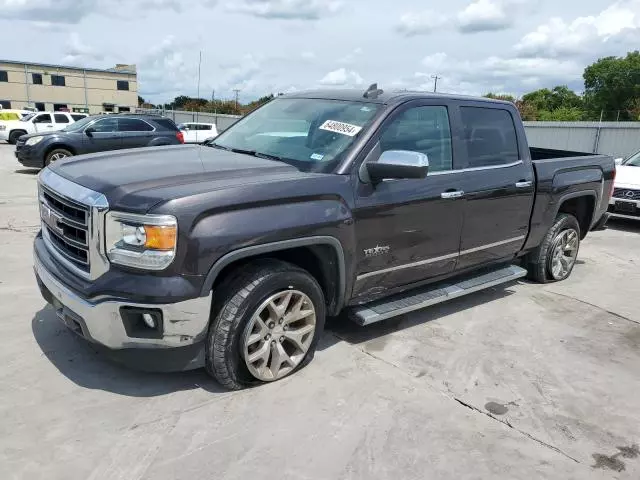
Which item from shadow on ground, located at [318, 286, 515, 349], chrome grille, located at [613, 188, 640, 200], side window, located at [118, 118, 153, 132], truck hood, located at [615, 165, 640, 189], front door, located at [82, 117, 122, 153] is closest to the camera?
shadow on ground, located at [318, 286, 515, 349]

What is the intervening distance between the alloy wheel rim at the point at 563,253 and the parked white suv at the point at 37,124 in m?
22.7

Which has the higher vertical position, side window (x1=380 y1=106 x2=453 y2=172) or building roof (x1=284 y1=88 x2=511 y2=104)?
building roof (x1=284 y1=88 x2=511 y2=104)

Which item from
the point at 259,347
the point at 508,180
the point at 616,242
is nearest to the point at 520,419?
the point at 259,347

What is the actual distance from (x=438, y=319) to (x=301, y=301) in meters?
Answer: 1.81

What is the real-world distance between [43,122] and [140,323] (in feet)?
81.7

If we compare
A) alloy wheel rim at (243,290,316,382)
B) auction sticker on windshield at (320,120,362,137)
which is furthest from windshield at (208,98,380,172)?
alloy wheel rim at (243,290,316,382)

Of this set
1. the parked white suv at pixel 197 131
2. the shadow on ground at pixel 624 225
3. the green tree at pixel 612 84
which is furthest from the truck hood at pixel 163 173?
the green tree at pixel 612 84

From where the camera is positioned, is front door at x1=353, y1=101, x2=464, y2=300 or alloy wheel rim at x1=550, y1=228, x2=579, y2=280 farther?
alloy wheel rim at x1=550, y1=228, x2=579, y2=280

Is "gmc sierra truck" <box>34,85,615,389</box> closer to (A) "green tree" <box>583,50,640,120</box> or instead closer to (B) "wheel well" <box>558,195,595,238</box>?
(B) "wheel well" <box>558,195,595,238</box>

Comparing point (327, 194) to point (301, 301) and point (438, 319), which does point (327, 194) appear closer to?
point (301, 301)

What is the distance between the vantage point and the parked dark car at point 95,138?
537 inches

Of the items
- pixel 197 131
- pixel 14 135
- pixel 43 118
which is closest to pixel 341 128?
pixel 197 131

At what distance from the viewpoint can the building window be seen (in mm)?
73250

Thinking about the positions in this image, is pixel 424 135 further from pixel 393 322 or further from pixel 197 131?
pixel 197 131
